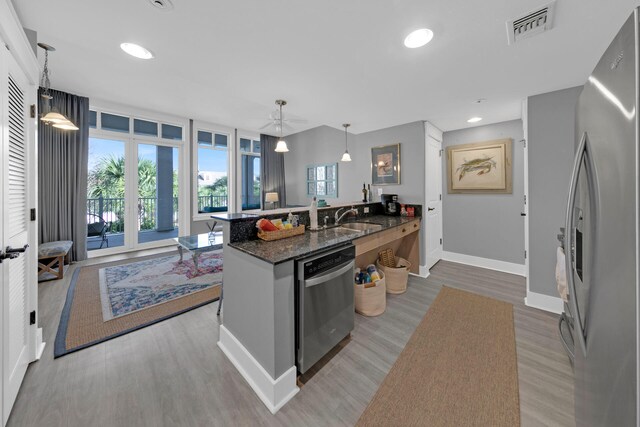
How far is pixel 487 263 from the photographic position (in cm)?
369

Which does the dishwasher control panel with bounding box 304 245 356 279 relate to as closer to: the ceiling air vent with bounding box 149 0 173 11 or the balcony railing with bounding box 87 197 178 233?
the ceiling air vent with bounding box 149 0 173 11

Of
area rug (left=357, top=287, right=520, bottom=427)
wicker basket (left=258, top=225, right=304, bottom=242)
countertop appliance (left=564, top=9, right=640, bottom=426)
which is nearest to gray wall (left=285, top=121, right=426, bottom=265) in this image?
area rug (left=357, top=287, right=520, bottom=427)

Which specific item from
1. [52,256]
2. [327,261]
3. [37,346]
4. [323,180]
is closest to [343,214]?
[327,261]

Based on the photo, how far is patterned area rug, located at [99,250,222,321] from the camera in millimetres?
2490

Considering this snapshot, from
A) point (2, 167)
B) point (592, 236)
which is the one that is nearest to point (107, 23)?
point (2, 167)

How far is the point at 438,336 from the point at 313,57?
2.61 meters

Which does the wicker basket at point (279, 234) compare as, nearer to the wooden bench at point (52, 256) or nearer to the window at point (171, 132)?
the wooden bench at point (52, 256)

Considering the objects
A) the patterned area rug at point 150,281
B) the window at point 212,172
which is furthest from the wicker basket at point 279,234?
the window at point 212,172

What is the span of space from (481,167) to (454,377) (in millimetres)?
3246

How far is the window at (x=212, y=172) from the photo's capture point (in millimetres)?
5258

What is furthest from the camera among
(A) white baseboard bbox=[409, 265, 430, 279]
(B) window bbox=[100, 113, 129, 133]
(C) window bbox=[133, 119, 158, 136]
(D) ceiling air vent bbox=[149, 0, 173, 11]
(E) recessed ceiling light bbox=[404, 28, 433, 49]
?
(C) window bbox=[133, 119, 158, 136]

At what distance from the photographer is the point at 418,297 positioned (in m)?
2.73

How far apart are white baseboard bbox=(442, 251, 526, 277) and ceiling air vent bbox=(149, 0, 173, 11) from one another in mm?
4606

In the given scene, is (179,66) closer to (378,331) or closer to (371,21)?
(371,21)
